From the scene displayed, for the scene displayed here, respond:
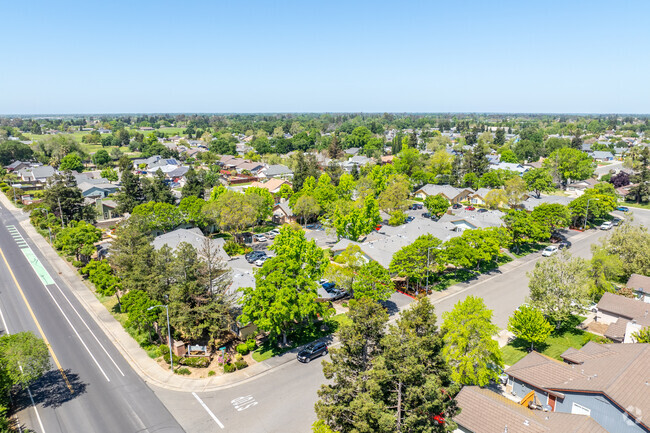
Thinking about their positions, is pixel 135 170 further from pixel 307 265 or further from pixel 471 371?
pixel 471 371

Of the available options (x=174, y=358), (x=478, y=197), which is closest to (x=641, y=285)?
(x=174, y=358)

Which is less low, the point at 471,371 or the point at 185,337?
the point at 471,371

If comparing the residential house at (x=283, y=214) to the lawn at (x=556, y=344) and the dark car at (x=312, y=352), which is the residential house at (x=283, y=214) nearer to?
the dark car at (x=312, y=352)

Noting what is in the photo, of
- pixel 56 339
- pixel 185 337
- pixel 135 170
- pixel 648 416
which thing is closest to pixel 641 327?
pixel 648 416

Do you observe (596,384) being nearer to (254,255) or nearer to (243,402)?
(243,402)

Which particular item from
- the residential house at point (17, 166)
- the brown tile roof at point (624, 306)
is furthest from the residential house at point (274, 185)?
the residential house at point (17, 166)

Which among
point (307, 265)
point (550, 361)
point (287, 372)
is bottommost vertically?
point (287, 372)
